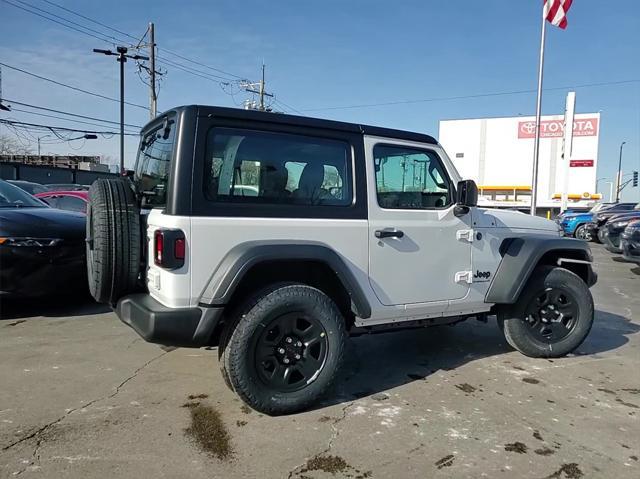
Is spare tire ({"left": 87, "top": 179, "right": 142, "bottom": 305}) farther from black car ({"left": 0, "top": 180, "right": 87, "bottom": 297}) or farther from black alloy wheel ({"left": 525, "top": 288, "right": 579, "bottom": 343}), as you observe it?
black alloy wheel ({"left": 525, "top": 288, "right": 579, "bottom": 343})

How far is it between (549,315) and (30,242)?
5.24 meters

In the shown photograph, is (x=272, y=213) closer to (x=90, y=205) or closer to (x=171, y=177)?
(x=171, y=177)

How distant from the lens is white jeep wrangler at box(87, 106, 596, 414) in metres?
3.09

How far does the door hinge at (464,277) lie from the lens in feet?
13.5

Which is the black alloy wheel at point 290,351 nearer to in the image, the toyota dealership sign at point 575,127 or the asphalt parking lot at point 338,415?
the asphalt parking lot at point 338,415

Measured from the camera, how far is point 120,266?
3.38m

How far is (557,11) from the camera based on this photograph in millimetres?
16703

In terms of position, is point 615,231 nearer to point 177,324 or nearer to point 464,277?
point 464,277

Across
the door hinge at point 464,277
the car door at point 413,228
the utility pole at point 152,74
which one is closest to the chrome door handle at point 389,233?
the car door at point 413,228

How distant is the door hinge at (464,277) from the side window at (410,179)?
59cm

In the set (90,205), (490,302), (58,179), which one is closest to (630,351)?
(490,302)

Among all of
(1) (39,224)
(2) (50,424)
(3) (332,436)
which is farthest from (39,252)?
(3) (332,436)

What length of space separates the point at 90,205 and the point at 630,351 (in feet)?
17.1

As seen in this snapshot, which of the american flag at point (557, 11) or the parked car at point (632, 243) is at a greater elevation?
the american flag at point (557, 11)
